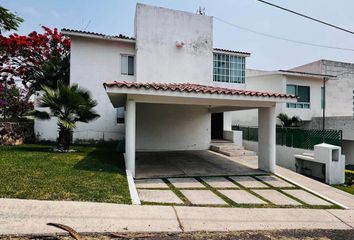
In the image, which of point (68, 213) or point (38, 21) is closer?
point (68, 213)

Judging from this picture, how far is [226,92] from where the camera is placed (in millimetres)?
9836

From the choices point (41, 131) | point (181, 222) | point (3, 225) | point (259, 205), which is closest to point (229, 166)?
point (259, 205)

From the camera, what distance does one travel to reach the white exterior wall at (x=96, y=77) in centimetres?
1642

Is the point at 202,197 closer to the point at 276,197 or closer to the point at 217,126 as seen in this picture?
the point at 276,197

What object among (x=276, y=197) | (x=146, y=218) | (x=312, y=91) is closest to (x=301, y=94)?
(x=312, y=91)

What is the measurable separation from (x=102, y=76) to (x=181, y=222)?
1297cm

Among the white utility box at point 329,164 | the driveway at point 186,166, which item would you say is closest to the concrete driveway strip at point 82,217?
the driveway at point 186,166

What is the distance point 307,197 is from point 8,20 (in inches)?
529

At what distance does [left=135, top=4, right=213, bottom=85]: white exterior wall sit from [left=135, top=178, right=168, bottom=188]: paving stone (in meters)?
8.83

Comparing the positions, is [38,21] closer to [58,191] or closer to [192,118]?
[192,118]

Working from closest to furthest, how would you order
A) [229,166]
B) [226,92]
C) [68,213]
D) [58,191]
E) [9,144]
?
[68,213] → [58,191] → [226,92] → [229,166] → [9,144]

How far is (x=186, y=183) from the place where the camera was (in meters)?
9.08

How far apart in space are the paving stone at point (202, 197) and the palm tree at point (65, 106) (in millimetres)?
6702

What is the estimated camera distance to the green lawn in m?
6.54
